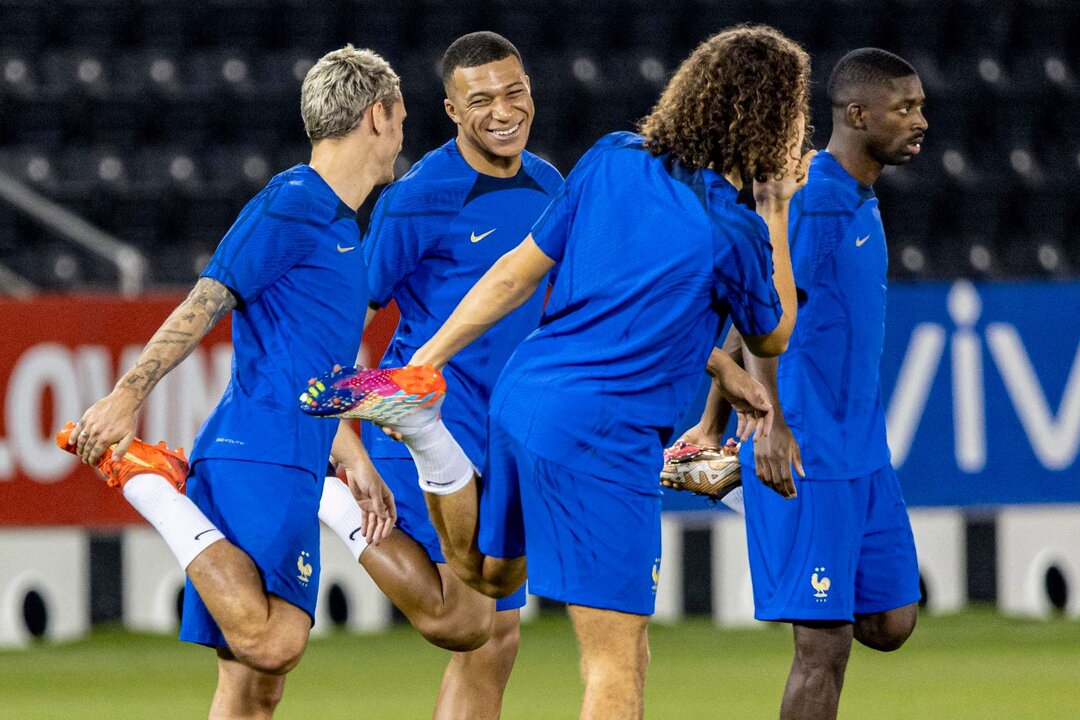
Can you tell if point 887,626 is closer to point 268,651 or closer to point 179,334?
point 268,651

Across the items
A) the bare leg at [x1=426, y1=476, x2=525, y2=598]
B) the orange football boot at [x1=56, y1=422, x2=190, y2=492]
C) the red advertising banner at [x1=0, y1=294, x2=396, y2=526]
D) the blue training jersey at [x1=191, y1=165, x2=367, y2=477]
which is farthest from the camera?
the red advertising banner at [x1=0, y1=294, x2=396, y2=526]

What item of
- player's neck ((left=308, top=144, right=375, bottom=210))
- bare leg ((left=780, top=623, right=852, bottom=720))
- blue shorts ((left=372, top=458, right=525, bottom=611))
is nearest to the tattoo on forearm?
player's neck ((left=308, top=144, right=375, bottom=210))

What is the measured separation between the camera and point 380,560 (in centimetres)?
475

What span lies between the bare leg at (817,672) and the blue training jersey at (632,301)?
1.13m

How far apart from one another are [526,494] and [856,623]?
4.92 feet

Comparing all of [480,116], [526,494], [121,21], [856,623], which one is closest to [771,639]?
[856,623]

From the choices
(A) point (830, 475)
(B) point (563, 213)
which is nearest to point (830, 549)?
(A) point (830, 475)

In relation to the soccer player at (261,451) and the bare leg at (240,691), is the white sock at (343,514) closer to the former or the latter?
the soccer player at (261,451)

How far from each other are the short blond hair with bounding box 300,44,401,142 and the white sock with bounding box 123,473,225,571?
0.94 m

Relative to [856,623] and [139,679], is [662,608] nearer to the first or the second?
[139,679]

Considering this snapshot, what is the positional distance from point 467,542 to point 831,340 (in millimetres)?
1226

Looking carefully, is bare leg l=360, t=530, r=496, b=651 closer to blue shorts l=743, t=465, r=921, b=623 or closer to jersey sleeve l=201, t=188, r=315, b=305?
blue shorts l=743, t=465, r=921, b=623

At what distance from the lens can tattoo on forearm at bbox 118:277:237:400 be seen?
12.5ft

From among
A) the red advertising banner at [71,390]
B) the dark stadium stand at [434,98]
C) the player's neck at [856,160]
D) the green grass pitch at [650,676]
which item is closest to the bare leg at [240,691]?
the player's neck at [856,160]
